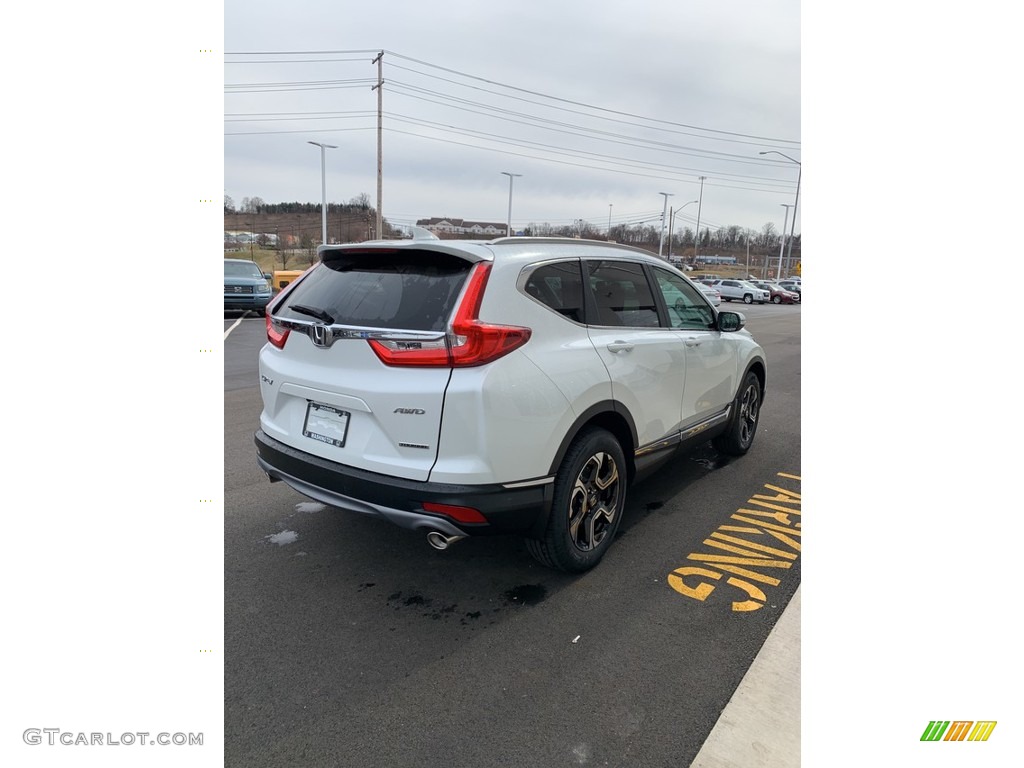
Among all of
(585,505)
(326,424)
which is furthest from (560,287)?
(326,424)

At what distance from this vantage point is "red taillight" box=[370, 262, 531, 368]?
9.14ft

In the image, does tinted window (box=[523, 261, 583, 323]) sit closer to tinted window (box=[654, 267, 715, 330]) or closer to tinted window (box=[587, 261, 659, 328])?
tinted window (box=[587, 261, 659, 328])

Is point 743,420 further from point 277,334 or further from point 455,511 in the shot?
point 277,334

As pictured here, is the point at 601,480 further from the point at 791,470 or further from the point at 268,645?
the point at 791,470

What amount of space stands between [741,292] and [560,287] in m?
42.6

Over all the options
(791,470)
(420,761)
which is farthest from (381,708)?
(791,470)

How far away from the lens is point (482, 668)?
2.67m

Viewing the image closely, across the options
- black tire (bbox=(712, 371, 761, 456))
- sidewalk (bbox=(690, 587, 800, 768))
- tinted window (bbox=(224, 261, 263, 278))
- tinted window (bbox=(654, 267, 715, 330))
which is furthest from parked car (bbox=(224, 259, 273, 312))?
sidewalk (bbox=(690, 587, 800, 768))

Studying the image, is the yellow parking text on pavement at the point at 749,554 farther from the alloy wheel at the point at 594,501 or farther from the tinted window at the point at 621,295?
the tinted window at the point at 621,295

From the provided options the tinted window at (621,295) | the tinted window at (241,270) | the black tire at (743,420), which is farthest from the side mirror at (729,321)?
the tinted window at (241,270)

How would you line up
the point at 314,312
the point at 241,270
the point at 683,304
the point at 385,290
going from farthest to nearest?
the point at 241,270, the point at 683,304, the point at 314,312, the point at 385,290

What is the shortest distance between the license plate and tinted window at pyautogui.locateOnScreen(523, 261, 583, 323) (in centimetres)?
109

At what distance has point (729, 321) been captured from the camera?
4918mm
